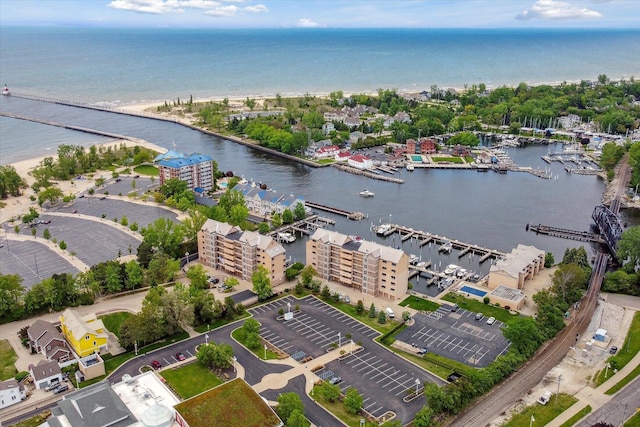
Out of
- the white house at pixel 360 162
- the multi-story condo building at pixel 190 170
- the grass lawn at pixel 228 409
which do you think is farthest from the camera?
the white house at pixel 360 162

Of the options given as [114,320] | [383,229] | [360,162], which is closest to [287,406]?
[114,320]

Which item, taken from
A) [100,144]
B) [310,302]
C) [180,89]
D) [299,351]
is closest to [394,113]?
[100,144]

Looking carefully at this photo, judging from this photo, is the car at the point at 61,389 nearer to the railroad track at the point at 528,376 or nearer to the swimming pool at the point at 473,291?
the railroad track at the point at 528,376

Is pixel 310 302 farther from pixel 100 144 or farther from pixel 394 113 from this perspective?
pixel 394 113

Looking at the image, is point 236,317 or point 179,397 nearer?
point 179,397

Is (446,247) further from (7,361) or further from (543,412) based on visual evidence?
(7,361)

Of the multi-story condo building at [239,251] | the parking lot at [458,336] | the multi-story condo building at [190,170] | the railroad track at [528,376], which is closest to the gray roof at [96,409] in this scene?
the railroad track at [528,376]
